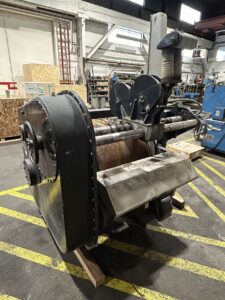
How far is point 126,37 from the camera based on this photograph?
938cm

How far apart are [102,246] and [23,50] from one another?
7184 mm

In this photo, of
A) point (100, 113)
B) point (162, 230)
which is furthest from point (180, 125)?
point (162, 230)

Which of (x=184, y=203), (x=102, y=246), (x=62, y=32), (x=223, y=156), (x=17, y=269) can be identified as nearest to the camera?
(x=17, y=269)

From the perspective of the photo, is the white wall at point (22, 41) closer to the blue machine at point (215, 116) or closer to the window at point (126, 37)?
the window at point (126, 37)

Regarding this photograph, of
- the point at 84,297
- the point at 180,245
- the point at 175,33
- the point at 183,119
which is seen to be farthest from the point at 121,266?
the point at 175,33

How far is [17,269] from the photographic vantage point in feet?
5.43

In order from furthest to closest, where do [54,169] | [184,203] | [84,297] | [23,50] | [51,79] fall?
1. [23,50]
2. [51,79]
3. [184,203]
4. [84,297]
5. [54,169]

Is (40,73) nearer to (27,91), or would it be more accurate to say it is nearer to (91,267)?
(27,91)

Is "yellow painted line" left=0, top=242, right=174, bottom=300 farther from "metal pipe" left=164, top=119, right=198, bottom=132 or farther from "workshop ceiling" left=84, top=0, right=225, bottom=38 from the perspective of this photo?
"workshop ceiling" left=84, top=0, right=225, bottom=38

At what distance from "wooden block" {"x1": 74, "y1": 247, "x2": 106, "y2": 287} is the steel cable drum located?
425mm

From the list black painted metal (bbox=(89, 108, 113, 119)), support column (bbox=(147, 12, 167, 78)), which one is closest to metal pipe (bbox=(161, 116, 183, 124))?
black painted metal (bbox=(89, 108, 113, 119))

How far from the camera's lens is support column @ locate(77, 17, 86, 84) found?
7.53 m

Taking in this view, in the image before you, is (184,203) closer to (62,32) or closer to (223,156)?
(223,156)

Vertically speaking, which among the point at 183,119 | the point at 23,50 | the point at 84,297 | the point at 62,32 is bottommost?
the point at 84,297
